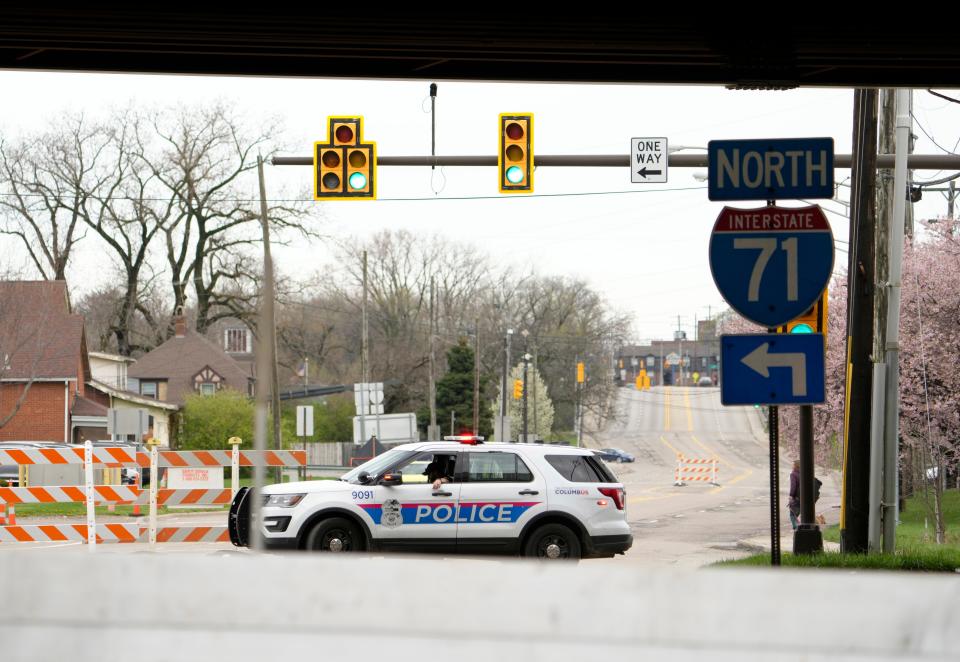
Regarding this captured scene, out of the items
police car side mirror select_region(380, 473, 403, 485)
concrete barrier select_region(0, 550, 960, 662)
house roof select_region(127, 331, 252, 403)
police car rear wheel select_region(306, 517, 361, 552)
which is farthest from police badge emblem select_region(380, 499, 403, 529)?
house roof select_region(127, 331, 252, 403)

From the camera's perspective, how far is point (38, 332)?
4309cm

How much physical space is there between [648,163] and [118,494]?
9181mm

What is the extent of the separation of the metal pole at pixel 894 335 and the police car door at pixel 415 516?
5.74 meters

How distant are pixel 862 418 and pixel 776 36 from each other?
8.11 metres

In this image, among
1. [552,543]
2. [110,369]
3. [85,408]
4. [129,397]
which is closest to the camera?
[552,543]

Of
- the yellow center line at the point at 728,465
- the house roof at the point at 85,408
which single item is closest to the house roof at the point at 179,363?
the house roof at the point at 85,408

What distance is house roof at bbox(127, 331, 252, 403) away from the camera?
70.2 metres

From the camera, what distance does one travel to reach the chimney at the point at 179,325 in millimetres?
68912

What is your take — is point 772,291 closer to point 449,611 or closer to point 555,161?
point 449,611

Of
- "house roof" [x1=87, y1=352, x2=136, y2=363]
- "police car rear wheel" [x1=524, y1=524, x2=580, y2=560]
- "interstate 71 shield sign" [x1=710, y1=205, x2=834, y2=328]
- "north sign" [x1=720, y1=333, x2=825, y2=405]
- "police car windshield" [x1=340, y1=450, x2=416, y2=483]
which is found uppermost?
"interstate 71 shield sign" [x1=710, y1=205, x2=834, y2=328]

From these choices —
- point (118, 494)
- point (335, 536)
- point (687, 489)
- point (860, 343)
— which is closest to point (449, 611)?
point (335, 536)

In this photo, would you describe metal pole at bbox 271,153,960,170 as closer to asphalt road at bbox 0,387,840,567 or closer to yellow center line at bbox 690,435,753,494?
asphalt road at bbox 0,387,840,567

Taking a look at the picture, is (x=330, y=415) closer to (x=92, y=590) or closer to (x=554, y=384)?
(x=554, y=384)

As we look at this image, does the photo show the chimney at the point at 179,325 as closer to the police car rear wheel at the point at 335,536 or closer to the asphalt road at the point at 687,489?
the asphalt road at the point at 687,489
